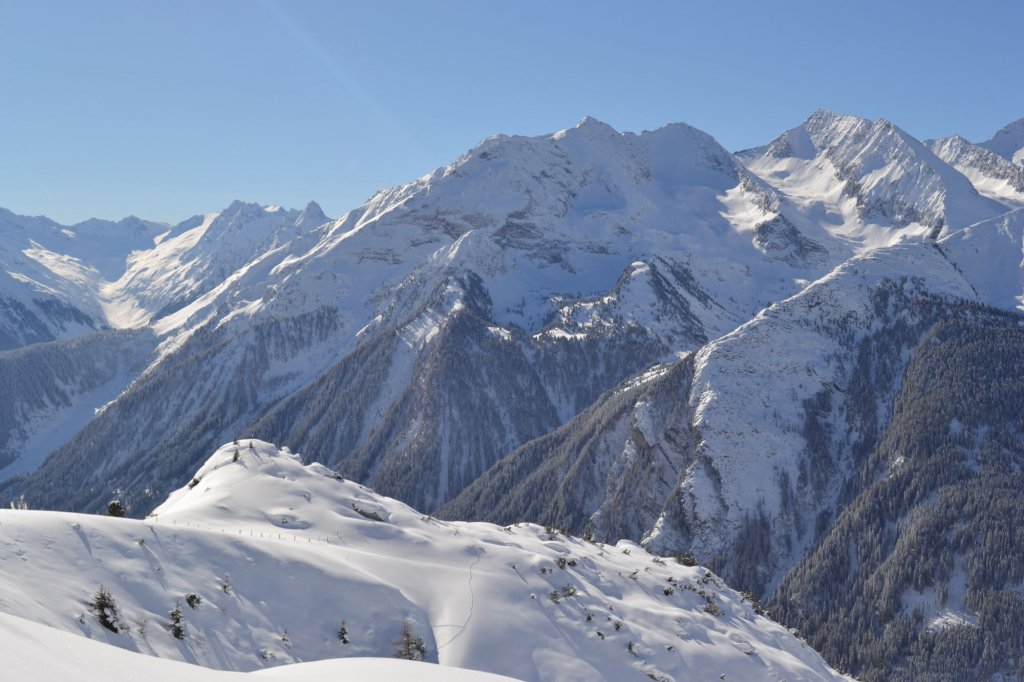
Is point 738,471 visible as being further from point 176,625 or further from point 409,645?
point 176,625

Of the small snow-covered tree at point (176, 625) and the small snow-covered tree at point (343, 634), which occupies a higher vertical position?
the small snow-covered tree at point (176, 625)

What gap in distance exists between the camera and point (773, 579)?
6496 inches

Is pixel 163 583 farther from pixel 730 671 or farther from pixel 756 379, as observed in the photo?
pixel 756 379

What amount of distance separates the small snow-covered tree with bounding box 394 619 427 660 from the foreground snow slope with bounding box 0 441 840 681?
0.80 m

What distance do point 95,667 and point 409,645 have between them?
39.1 metres

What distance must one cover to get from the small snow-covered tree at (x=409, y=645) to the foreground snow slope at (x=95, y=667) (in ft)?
86.9

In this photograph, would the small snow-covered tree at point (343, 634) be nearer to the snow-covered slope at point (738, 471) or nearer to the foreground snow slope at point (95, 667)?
the foreground snow slope at point (95, 667)

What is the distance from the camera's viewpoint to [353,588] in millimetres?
62688

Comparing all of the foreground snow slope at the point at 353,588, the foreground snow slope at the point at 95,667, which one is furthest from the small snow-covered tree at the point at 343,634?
the foreground snow slope at the point at 95,667

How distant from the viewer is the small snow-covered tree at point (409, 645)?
193 feet

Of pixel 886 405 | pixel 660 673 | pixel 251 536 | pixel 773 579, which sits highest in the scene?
pixel 886 405

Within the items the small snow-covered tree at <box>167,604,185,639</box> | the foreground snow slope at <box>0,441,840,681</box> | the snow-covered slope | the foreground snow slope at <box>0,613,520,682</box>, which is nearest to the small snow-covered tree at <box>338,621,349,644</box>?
the foreground snow slope at <box>0,441,840,681</box>

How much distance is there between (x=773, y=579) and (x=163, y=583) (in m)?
139

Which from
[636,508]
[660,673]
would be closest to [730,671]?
[660,673]
